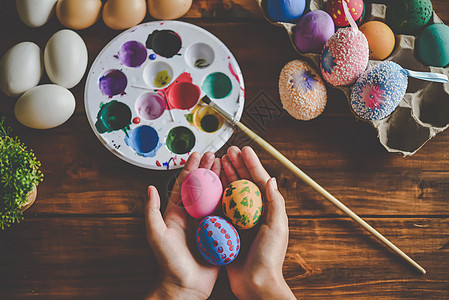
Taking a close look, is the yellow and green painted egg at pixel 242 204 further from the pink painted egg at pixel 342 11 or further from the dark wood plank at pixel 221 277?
the pink painted egg at pixel 342 11

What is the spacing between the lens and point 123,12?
744 mm

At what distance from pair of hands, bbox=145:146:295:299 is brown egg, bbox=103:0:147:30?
313 mm

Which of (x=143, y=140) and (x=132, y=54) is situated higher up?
(x=132, y=54)

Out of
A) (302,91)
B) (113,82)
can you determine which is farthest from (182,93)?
(302,91)

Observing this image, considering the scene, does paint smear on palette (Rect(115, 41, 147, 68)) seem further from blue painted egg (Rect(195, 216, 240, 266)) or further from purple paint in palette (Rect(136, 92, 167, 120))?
blue painted egg (Rect(195, 216, 240, 266))

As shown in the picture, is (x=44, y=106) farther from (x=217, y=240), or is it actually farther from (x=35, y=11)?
(x=217, y=240)

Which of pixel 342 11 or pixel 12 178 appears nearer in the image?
pixel 12 178

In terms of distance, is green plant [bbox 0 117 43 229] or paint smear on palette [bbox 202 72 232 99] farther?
paint smear on palette [bbox 202 72 232 99]

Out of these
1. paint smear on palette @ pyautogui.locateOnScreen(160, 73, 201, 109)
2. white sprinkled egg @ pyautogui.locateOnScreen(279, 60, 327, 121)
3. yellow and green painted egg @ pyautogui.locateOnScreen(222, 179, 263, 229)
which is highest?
white sprinkled egg @ pyautogui.locateOnScreen(279, 60, 327, 121)

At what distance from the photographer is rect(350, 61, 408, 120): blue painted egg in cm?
66

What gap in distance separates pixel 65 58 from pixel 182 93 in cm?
24

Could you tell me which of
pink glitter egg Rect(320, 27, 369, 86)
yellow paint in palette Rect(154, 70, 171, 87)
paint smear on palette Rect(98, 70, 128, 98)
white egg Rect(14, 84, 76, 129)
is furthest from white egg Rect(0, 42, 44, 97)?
pink glitter egg Rect(320, 27, 369, 86)

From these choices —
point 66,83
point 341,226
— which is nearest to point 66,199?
point 66,83

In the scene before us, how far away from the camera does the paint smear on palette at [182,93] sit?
778 mm
